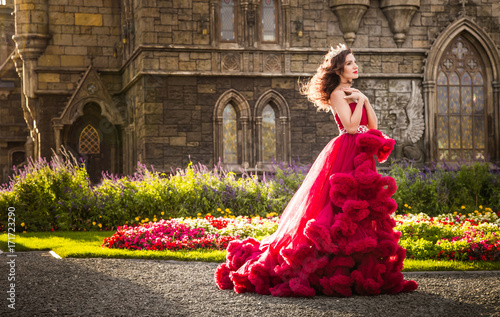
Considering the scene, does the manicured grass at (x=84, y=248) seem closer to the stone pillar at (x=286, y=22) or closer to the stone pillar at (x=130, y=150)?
the stone pillar at (x=130, y=150)

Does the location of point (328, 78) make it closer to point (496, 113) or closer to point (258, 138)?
point (258, 138)

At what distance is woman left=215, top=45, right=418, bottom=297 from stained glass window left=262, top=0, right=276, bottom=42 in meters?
12.8

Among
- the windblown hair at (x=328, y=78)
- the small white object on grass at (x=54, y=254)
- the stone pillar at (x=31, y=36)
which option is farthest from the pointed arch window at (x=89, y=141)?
the windblown hair at (x=328, y=78)

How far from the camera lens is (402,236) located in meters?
9.19

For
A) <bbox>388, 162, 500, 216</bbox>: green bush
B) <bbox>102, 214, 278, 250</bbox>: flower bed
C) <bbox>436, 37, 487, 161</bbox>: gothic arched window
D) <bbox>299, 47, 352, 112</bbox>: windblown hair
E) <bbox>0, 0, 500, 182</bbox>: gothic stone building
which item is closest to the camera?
<bbox>299, 47, 352, 112</bbox>: windblown hair

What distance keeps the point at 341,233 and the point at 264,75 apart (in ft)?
42.4

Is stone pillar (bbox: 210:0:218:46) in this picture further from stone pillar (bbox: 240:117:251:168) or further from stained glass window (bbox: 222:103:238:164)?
stone pillar (bbox: 240:117:251:168)

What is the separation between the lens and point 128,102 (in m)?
20.4

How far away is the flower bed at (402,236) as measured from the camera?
831cm

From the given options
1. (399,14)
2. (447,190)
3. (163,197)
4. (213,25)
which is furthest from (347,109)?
(399,14)

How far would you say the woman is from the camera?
5.82 m

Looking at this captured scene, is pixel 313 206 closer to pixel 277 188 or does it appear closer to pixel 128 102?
pixel 277 188

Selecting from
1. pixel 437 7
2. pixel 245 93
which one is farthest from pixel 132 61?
pixel 437 7

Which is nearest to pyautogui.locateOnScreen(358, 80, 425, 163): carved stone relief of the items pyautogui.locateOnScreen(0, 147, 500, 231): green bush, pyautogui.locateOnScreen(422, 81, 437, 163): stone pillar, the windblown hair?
pyautogui.locateOnScreen(422, 81, 437, 163): stone pillar
